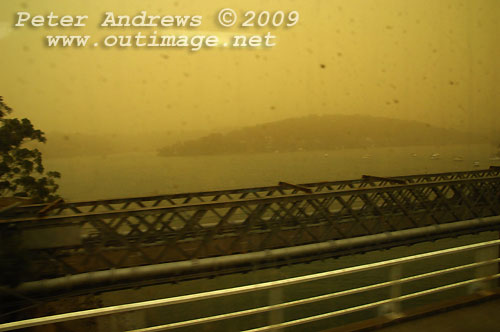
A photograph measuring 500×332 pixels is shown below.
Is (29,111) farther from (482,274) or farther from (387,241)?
(482,274)

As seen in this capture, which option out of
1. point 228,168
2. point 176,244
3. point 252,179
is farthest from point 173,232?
point 252,179

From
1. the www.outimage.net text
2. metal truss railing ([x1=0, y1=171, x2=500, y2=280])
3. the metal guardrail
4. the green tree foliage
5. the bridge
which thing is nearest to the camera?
the metal guardrail

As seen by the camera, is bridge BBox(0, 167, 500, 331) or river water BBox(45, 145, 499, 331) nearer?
bridge BBox(0, 167, 500, 331)

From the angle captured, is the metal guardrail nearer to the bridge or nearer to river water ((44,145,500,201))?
the bridge

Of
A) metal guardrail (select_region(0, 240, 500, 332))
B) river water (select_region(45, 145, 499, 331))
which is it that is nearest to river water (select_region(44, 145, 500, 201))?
river water (select_region(45, 145, 499, 331))

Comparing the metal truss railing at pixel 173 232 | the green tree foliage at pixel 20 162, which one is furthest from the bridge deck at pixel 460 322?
the green tree foliage at pixel 20 162

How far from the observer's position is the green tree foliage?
6.76m

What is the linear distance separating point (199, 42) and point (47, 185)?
453cm

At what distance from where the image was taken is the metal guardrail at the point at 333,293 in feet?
7.45

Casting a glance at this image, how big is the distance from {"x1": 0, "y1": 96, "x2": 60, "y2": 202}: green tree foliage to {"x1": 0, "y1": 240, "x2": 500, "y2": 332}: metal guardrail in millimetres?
5591

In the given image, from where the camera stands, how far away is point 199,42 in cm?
792

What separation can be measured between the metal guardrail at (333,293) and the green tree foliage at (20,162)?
5591 millimetres

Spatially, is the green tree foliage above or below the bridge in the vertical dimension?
above

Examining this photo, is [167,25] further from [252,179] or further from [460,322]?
[460,322]
